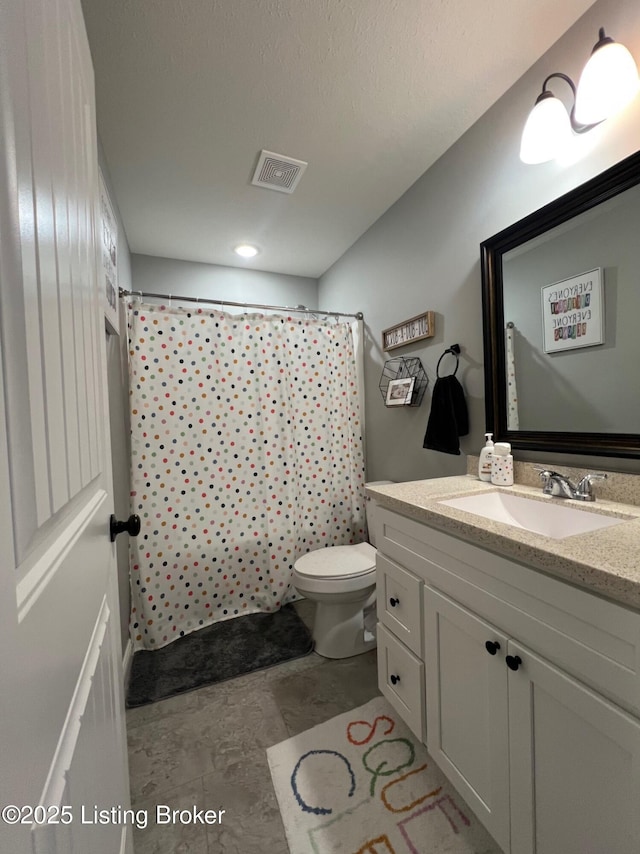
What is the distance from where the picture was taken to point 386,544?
1312 millimetres

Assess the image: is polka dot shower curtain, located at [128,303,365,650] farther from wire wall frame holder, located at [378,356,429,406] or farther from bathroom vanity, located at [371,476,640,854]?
bathroom vanity, located at [371,476,640,854]

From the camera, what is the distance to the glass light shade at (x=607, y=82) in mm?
960

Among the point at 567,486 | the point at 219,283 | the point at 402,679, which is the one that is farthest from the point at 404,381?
the point at 219,283

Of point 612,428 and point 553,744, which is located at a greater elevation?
point 612,428

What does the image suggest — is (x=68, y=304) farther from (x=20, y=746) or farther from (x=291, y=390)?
(x=291, y=390)

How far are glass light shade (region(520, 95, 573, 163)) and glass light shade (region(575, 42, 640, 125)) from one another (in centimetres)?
8

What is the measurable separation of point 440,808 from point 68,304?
5.34 ft

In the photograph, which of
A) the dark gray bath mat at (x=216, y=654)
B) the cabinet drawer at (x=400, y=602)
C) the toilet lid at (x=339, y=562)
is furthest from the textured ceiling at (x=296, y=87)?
the dark gray bath mat at (x=216, y=654)

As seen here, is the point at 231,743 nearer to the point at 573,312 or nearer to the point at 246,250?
the point at 573,312

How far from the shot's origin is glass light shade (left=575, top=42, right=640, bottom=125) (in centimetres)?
96

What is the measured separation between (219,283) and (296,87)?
1.56 metres

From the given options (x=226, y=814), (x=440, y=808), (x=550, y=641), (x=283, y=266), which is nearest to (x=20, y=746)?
(x=550, y=641)

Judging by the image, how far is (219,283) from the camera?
2709 millimetres

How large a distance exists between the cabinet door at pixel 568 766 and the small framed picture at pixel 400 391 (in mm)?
1255
